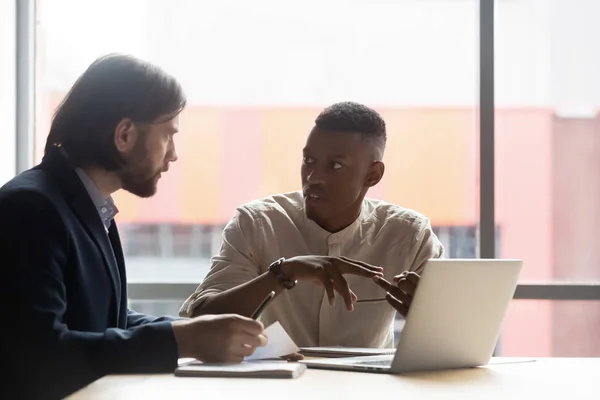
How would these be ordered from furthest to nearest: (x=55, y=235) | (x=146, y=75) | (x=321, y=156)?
(x=321, y=156) → (x=146, y=75) → (x=55, y=235)

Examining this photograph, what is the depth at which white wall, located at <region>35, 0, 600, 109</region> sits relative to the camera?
3332 mm

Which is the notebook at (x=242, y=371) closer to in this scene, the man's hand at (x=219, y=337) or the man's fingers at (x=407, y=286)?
the man's hand at (x=219, y=337)

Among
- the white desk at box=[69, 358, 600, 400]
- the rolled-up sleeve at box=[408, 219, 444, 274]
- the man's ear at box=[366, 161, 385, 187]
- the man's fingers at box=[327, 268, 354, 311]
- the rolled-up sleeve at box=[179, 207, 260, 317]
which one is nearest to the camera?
the white desk at box=[69, 358, 600, 400]

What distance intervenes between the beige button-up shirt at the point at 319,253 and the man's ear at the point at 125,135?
0.55 m

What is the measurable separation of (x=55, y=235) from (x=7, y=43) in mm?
1810

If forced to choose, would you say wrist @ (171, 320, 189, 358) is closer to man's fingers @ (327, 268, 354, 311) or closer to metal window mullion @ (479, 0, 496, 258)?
man's fingers @ (327, 268, 354, 311)

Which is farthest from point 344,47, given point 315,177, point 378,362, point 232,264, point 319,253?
point 378,362

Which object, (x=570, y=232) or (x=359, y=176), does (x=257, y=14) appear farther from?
(x=570, y=232)

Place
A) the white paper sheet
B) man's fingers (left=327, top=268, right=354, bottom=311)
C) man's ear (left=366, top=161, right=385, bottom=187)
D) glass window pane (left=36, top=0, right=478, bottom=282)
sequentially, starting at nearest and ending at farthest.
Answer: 1. the white paper sheet
2. man's fingers (left=327, top=268, right=354, bottom=311)
3. man's ear (left=366, top=161, right=385, bottom=187)
4. glass window pane (left=36, top=0, right=478, bottom=282)

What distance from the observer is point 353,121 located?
263 centimetres

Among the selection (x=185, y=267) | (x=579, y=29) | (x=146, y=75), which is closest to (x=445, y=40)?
(x=579, y=29)

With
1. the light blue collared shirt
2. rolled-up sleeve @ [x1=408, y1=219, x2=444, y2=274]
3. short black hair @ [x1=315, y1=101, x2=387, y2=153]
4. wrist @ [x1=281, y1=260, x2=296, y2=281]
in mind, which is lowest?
wrist @ [x1=281, y1=260, x2=296, y2=281]

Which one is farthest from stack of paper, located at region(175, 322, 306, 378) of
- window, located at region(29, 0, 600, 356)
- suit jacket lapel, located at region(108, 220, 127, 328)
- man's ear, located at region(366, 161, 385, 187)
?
window, located at region(29, 0, 600, 356)

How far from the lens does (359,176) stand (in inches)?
103
